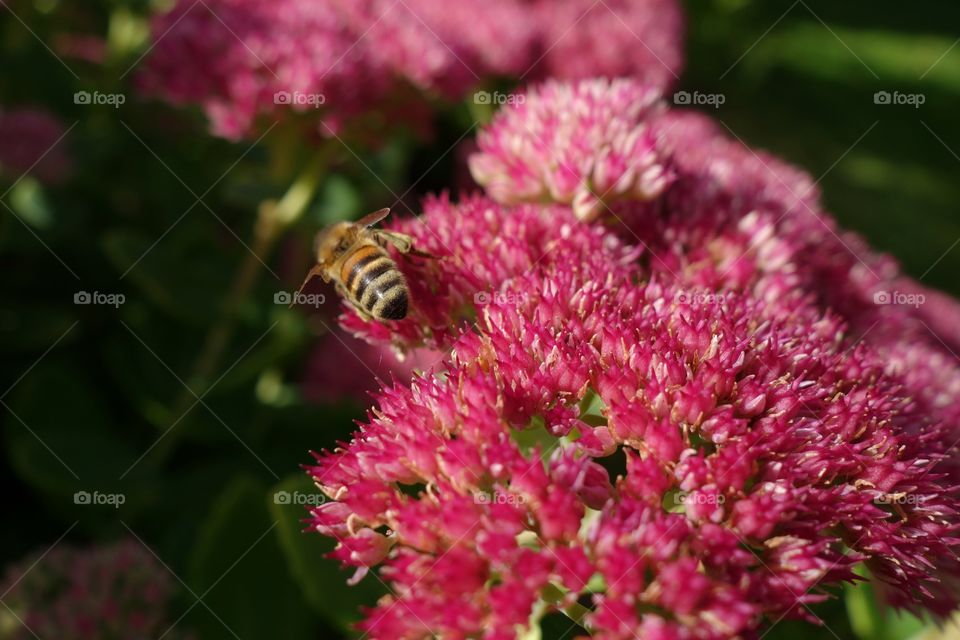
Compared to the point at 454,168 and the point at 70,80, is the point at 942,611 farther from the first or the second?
the point at 70,80

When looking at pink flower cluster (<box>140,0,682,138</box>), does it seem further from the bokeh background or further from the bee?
the bee

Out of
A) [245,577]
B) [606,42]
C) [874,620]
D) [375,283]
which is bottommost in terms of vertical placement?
[245,577]

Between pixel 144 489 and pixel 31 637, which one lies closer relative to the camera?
pixel 31 637

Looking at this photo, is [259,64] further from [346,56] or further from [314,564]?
[314,564]

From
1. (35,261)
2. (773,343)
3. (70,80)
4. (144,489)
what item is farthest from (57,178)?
(773,343)

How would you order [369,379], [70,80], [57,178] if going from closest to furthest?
[57,178] → [369,379] → [70,80]

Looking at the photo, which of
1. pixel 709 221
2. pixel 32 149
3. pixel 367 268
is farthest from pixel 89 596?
pixel 709 221
